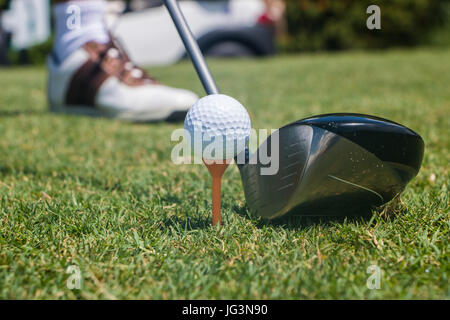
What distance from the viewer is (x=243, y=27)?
28.7 ft

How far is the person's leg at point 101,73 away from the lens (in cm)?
328

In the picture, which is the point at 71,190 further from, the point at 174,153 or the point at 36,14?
the point at 36,14

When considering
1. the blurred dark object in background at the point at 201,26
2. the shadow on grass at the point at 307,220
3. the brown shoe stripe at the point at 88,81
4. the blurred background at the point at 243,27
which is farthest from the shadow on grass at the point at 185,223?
the blurred dark object in background at the point at 201,26

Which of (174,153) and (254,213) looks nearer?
(254,213)

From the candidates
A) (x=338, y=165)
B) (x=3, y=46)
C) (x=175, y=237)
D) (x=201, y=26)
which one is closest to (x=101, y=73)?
(x=175, y=237)

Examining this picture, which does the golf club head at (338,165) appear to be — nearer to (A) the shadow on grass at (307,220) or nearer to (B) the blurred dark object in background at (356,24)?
(A) the shadow on grass at (307,220)

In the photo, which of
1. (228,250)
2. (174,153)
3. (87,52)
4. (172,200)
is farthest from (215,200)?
(87,52)

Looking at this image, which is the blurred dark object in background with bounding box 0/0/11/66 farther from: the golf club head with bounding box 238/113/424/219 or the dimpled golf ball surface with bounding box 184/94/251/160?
the golf club head with bounding box 238/113/424/219

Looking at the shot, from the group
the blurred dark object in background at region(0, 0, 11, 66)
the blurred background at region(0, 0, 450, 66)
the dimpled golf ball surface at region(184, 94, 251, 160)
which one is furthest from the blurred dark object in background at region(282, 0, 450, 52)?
the dimpled golf ball surface at region(184, 94, 251, 160)

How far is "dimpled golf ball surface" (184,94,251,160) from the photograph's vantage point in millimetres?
1301

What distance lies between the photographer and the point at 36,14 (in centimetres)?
326

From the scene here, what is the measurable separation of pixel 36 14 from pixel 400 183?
9.44 ft

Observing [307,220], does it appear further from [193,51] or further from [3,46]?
[3,46]

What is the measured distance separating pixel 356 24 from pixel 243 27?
563 cm
